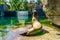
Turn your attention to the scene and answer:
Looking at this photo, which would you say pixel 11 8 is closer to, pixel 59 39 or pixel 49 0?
pixel 49 0

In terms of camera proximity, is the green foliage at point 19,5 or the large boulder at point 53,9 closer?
the large boulder at point 53,9

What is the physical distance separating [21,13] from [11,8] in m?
1.72

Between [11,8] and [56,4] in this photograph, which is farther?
[11,8]

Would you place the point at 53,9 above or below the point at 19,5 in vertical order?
above

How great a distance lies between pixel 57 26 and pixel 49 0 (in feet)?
2.51

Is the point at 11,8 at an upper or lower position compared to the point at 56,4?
lower

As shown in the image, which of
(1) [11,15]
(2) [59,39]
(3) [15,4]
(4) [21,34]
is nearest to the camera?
(2) [59,39]

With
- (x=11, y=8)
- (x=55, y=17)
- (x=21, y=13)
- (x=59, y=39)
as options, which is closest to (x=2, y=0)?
(x=11, y=8)

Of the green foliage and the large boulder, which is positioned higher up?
the large boulder

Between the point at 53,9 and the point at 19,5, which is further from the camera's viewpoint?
the point at 19,5

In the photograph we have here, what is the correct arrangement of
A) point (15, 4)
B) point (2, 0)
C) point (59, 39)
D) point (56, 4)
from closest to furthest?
point (59, 39)
point (56, 4)
point (15, 4)
point (2, 0)

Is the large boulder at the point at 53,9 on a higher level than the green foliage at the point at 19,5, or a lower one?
higher

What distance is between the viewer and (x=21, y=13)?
18.2 m

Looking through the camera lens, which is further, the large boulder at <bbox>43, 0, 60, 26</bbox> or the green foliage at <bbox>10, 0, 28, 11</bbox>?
the green foliage at <bbox>10, 0, 28, 11</bbox>
